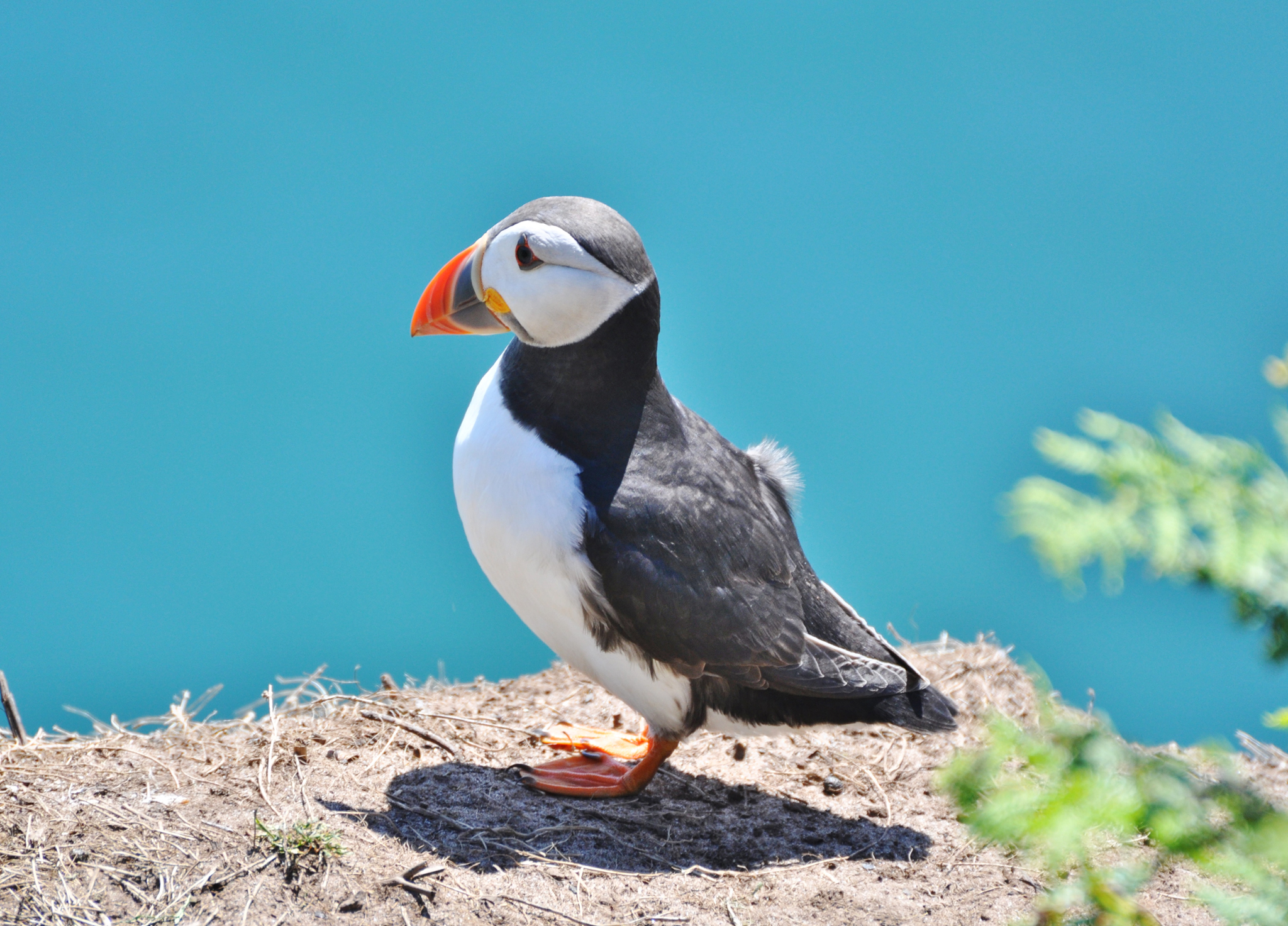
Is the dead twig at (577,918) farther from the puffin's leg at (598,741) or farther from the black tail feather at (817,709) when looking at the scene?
the puffin's leg at (598,741)

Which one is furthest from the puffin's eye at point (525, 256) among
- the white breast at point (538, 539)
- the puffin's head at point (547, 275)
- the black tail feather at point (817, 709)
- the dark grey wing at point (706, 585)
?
the black tail feather at point (817, 709)

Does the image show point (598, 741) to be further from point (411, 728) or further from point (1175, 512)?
point (1175, 512)

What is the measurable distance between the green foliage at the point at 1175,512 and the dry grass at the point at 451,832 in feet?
6.14

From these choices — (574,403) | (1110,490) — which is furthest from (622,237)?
(1110,490)

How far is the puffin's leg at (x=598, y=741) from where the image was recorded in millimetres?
3350

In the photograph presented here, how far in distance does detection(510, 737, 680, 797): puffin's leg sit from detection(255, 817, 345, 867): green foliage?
2.48 ft

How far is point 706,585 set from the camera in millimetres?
2879

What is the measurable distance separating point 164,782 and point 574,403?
1427mm

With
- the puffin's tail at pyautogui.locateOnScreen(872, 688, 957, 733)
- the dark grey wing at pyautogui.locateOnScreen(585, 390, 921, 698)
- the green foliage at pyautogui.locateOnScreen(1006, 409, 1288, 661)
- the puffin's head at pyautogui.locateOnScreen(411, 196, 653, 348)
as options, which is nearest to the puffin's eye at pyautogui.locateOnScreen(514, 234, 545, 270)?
the puffin's head at pyautogui.locateOnScreen(411, 196, 653, 348)

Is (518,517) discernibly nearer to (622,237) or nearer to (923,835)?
(622,237)

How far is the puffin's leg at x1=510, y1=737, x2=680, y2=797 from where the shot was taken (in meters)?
3.11

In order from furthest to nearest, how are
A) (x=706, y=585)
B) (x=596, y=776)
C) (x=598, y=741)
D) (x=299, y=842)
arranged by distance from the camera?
(x=598, y=741)
(x=596, y=776)
(x=706, y=585)
(x=299, y=842)

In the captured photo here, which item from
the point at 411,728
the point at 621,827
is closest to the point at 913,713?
the point at 621,827

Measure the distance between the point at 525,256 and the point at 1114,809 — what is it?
7.13 ft
